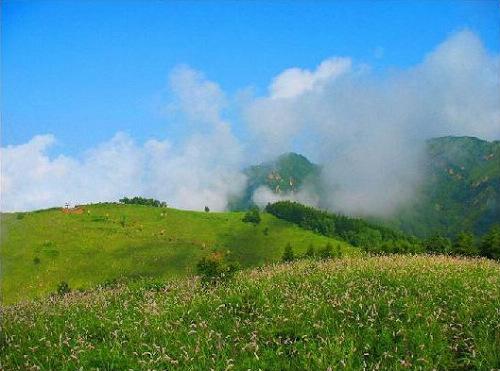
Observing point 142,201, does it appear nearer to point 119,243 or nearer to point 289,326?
point 119,243

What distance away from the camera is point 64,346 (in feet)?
35.1

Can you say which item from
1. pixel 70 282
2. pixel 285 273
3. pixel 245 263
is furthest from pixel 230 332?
pixel 245 263

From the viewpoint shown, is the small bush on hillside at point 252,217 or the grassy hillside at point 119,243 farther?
the small bush on hillside at point 252,217

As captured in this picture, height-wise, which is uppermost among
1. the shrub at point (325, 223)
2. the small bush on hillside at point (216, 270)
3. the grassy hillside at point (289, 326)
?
the shrub at point (325, 223)

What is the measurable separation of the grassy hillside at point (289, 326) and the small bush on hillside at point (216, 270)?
135 centimetres

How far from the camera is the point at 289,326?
1027 cm

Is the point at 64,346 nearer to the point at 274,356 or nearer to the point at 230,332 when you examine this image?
the point at 230,332

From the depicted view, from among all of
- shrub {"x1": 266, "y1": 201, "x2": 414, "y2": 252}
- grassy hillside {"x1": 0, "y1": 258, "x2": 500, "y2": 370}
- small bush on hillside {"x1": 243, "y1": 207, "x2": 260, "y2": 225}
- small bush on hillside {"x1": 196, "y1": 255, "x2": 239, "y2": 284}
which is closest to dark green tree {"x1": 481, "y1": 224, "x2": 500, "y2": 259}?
grassy hillside {"x1": 0, "y1": 258, "x2": 500, "y2": 370}

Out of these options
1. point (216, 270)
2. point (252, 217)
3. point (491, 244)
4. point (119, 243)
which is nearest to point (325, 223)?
point (252, 217)

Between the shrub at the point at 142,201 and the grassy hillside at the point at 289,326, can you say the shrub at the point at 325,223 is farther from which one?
the grassy hillside at the point at 289,326

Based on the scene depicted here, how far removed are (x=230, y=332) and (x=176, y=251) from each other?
238ft

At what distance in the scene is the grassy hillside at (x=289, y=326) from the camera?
8.95 m

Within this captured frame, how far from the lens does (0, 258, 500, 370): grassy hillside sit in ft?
29.4

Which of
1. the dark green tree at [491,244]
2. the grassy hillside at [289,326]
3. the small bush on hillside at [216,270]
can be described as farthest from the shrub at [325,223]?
the grassy hillside at [289,326]
